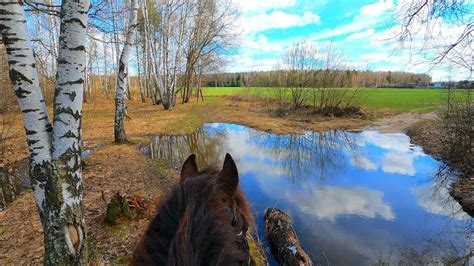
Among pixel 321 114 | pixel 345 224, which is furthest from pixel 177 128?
pixel 321 114

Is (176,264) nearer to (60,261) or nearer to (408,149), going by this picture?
(60,261)

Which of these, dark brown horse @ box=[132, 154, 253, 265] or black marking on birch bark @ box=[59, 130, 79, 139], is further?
black marking on birch bark @ box=[59, 130, 79, 139]

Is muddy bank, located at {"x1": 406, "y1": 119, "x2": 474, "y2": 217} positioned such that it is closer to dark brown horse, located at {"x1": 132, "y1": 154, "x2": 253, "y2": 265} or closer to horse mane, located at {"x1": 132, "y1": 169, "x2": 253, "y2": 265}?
dark brown horse, located at {"x1": 132, "y1": 154, "x2": 253, "y2": 265}

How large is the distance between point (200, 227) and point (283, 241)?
449 centimetres

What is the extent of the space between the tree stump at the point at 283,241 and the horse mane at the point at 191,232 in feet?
13.0

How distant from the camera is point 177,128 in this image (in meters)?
15.9

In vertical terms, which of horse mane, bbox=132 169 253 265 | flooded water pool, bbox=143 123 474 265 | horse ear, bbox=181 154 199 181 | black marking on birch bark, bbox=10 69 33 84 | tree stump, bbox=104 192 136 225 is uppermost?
black marking on birch bark, bbox=10 69 33 84

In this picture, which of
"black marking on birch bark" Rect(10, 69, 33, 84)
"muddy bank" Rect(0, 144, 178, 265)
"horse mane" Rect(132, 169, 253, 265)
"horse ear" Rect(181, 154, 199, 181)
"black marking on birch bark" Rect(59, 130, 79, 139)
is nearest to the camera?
"horse mane" Rect(132, 169, 253, 265)

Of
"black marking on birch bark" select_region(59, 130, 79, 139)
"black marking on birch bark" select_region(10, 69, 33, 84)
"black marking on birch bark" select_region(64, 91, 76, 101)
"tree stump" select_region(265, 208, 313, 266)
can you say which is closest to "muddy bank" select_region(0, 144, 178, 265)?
"black marking on birch bark" select_region(59, 130, 79, 139)

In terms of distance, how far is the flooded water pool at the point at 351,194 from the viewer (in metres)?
5.47

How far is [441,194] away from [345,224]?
3.87m

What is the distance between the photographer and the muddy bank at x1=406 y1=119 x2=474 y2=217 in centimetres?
738

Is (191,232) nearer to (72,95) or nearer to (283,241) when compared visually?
(72,95)

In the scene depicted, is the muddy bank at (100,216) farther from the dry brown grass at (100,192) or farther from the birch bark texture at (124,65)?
the birch bark texture at (124,65)
